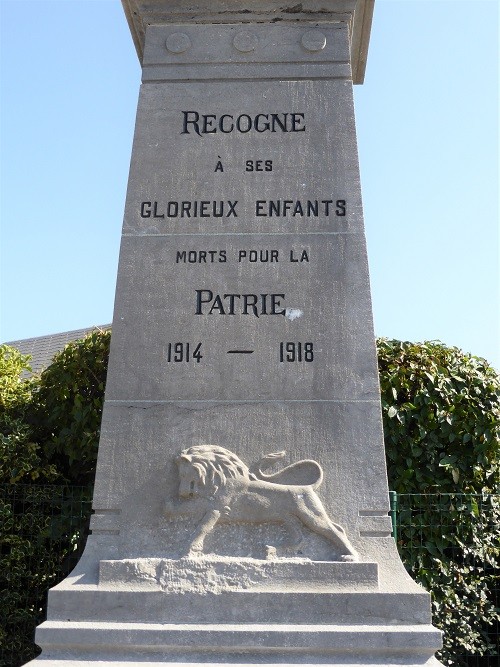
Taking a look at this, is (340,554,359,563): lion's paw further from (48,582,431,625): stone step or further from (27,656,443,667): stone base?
(27,656,443,667): stone base

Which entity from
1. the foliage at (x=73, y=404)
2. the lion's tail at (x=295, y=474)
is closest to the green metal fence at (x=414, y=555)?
the foliage at (x=73, y=404)

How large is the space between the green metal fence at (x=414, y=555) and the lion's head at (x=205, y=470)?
2627 mm

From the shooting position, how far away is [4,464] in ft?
23.9

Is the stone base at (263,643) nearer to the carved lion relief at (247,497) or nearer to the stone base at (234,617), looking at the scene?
the stone base at (234,617)

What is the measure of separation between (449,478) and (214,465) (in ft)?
11.0

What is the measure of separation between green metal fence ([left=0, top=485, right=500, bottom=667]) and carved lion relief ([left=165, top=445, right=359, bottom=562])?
243 cm

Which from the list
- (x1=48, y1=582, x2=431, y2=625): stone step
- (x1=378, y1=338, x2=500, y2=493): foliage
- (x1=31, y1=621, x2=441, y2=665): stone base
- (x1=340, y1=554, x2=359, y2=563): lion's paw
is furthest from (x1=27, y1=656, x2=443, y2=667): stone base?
(x1=378, y1=338, x2=500, y2=493): foliage

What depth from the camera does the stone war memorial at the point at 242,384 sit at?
4414 mm

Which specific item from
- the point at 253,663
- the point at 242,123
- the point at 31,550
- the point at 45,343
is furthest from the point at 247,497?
the point at 45,343

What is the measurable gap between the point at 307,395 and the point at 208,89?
2.26m

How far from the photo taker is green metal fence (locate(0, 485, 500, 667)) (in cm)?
696

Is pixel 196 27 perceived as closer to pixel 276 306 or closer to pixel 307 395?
pixel 276 306

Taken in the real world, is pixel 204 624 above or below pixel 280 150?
below

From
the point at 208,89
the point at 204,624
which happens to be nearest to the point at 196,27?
the point at 208,89
